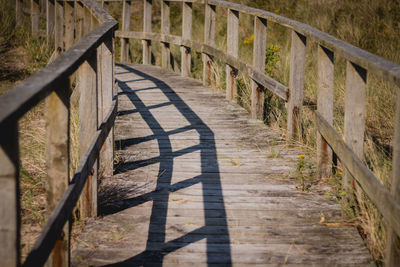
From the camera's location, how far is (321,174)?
4.55 metres

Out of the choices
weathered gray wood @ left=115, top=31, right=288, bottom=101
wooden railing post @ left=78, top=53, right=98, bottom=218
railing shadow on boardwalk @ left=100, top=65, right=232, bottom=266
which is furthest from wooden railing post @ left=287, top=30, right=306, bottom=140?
wooden railing post @ left=78, top=53, right=98, bottom=218

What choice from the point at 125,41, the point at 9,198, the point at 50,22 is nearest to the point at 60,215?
the point at 9,198

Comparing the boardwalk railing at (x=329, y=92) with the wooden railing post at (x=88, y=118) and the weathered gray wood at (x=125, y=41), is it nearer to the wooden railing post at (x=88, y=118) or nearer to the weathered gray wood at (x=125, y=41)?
the wooden railing post at (x=88, y=118)

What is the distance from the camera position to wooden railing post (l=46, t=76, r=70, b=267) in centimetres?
263

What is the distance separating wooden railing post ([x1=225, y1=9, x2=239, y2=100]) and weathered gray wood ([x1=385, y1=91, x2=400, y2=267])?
4775mm

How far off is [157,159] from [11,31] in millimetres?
9132

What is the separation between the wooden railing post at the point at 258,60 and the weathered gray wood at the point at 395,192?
3.80 metres

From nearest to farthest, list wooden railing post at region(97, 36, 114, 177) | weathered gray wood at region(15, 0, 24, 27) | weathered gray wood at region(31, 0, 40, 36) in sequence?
wooden railing post at region(97, 36, 114, 177) → weathered gray wood at region(31, 0, 40, 36) → weathered gray wood at region(15, 0, 24, 27)

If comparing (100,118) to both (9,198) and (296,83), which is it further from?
(9,198)

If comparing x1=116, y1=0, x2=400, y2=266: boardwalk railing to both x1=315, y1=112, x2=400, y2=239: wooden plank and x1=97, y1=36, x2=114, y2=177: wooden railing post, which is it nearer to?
x1=315, y1=112, x2=400, y2=239: wooden plank

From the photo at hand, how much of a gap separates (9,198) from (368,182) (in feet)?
6.34

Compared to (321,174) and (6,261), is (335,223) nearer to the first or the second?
(321,174)

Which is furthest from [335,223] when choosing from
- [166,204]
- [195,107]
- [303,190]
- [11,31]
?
[11,31]

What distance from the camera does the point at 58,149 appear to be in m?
2.69
